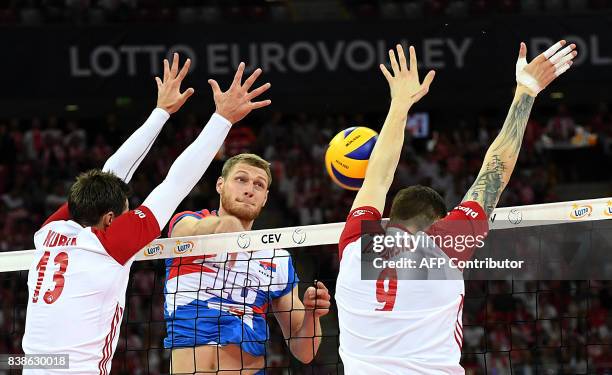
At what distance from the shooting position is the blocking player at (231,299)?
579 centimetres

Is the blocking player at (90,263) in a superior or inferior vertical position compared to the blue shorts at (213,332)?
superior

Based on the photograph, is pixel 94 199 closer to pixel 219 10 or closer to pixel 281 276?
pixel 281 276

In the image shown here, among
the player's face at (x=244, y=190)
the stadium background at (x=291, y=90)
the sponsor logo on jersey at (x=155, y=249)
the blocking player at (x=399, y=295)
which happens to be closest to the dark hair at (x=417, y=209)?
the blocking player at (x=399, y=295)

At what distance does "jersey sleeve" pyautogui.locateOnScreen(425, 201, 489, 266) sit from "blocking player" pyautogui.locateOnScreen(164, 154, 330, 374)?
165cm

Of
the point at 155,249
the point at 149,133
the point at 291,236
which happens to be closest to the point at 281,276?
the point at 291,236

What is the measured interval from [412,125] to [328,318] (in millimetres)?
8037

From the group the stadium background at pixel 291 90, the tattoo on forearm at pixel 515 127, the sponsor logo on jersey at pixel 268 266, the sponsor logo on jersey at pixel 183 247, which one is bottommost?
the sponsor logo on jersey at pixel 268 266

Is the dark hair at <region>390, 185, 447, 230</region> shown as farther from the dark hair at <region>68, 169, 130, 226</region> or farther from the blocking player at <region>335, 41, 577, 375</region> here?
the dark hair at <region>68, 169, 130, 226</region>

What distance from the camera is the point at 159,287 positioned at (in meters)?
15.3

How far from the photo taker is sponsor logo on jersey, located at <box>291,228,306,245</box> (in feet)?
19.5

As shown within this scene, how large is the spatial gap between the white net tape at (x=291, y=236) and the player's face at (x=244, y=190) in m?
0.15

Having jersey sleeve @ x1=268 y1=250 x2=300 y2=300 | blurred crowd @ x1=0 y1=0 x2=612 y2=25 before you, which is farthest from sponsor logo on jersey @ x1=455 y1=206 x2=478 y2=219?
blurred crowd @ x1=0 y1=0 x2=612 y2=25

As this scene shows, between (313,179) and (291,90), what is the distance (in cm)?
221

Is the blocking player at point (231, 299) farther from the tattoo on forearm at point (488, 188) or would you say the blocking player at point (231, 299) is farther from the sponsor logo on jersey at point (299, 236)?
the tattoo on forearm at point (488, 188)
